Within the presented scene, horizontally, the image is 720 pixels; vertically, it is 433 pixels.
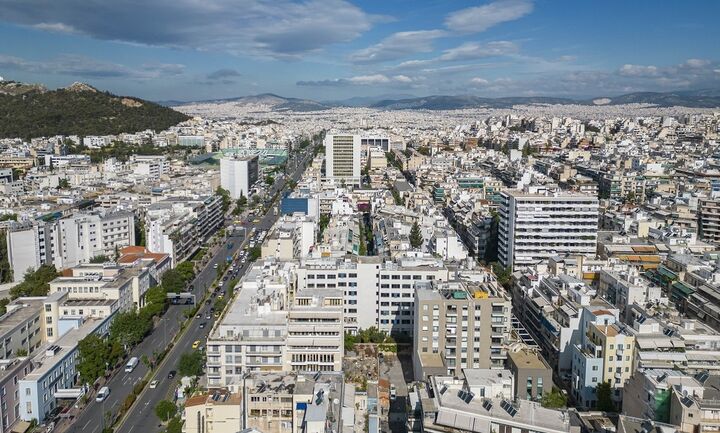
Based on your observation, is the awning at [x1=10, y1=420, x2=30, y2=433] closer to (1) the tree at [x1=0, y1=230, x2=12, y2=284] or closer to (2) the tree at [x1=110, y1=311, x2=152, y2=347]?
(2) the tree at [x1=110, y1=311, x2=152, y2=347]

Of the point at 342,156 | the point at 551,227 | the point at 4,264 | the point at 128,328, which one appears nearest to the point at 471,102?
the point at 342,156

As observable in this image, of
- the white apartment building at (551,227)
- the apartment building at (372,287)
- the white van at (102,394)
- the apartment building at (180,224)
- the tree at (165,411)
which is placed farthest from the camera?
the apartment building at (180,224)

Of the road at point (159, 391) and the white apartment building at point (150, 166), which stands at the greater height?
the white apartment building at point (150, 166)

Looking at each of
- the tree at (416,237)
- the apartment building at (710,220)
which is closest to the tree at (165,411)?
the tree at (416,237)

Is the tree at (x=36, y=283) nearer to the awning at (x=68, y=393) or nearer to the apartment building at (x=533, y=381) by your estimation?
the awning at (x=68, y=393)

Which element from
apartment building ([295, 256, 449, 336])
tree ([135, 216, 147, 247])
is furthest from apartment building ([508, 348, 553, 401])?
tree ([135, 216, 147, 247])

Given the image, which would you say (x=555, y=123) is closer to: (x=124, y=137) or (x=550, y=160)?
(x=550, y=160)

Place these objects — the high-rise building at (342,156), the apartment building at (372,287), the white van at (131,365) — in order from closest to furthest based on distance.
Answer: the white van at (131,365), the apartment building at (372,287), the high-rise building at (342,156)
